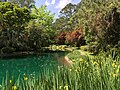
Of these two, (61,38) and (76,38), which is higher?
(61,38)

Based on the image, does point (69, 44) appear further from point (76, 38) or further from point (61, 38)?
point (76, 38)

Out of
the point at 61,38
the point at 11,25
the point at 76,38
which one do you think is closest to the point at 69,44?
the point at 61,38

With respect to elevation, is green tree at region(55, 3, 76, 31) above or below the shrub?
above

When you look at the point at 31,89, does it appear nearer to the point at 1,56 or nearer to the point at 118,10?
the point at 118,10

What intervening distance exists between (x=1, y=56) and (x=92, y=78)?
27135 millimetres

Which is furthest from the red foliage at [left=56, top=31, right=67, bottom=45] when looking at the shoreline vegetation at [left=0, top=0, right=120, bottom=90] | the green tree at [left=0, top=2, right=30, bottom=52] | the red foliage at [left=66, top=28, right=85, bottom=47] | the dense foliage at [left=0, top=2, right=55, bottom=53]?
the green tree at [left=0, top=2, right=30, bottom=52]

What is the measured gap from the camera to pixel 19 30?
114 ft

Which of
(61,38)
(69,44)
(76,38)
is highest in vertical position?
(61,38)

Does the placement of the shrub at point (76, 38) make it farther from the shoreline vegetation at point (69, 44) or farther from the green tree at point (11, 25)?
the green tree at point (11, 25)

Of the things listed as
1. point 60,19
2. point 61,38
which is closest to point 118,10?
point 61,38

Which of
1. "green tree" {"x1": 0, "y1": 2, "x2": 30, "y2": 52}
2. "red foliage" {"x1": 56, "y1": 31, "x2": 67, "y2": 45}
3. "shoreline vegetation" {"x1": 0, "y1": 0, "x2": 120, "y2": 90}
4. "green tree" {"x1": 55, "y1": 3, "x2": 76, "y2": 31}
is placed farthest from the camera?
"green tree" {"x1": 55, "y1": 3, "x2": 76, "y2": 31}

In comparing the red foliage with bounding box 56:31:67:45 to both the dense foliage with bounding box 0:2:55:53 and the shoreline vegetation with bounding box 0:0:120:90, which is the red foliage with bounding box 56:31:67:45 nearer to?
the shoreline vegetation with bounding box 0:0:120:90

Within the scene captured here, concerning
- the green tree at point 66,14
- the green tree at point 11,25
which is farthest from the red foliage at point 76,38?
the green tree at point 66,14

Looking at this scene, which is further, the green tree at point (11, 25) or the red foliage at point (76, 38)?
the red foliage at point (76, 38)
